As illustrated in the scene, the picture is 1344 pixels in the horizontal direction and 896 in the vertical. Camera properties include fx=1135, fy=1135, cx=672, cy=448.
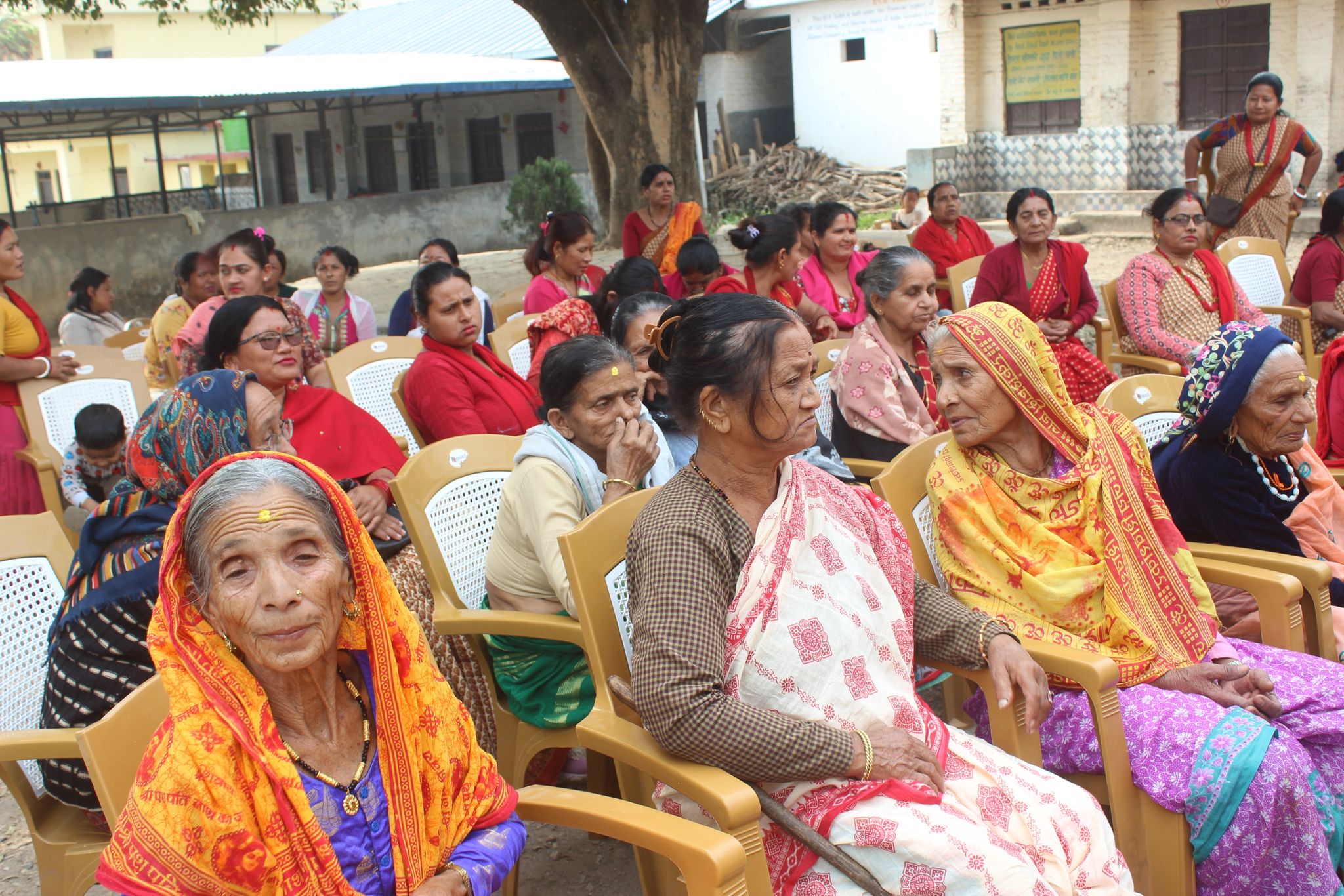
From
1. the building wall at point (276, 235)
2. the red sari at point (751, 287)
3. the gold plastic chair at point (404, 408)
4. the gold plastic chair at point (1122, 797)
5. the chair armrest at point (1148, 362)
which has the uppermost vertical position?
the building wall at point (276, 235)

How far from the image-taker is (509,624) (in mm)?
2760

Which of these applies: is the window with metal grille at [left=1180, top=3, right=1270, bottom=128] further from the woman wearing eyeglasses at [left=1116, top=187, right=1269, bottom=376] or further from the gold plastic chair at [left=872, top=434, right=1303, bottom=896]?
the gold plastic chair at [left=872, top=434, right=1303, bottom=896]

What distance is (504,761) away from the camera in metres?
2.92

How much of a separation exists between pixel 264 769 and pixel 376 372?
3648 millimetres

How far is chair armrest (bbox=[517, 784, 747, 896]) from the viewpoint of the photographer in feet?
5.79

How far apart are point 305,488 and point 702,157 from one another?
19.7m

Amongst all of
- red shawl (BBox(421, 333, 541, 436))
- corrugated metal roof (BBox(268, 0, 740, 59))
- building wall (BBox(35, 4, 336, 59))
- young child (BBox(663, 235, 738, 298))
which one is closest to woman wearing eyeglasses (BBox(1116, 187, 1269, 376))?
young child (BBox(663, 235, 738, 298))

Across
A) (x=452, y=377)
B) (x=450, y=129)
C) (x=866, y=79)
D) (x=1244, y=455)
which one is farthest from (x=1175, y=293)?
(x=450, y=129)

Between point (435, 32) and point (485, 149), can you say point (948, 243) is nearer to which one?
point (485, 149)

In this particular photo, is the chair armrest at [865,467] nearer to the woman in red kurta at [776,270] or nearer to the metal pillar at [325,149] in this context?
the woman in red kurta at [776,270]

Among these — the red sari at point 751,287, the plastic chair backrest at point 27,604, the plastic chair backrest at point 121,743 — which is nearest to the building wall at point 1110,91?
the red sari at point 751,287

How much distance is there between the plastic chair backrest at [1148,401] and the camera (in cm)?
357

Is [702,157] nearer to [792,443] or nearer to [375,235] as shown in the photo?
[375,235]

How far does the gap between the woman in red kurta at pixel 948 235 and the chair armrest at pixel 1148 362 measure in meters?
2.01
